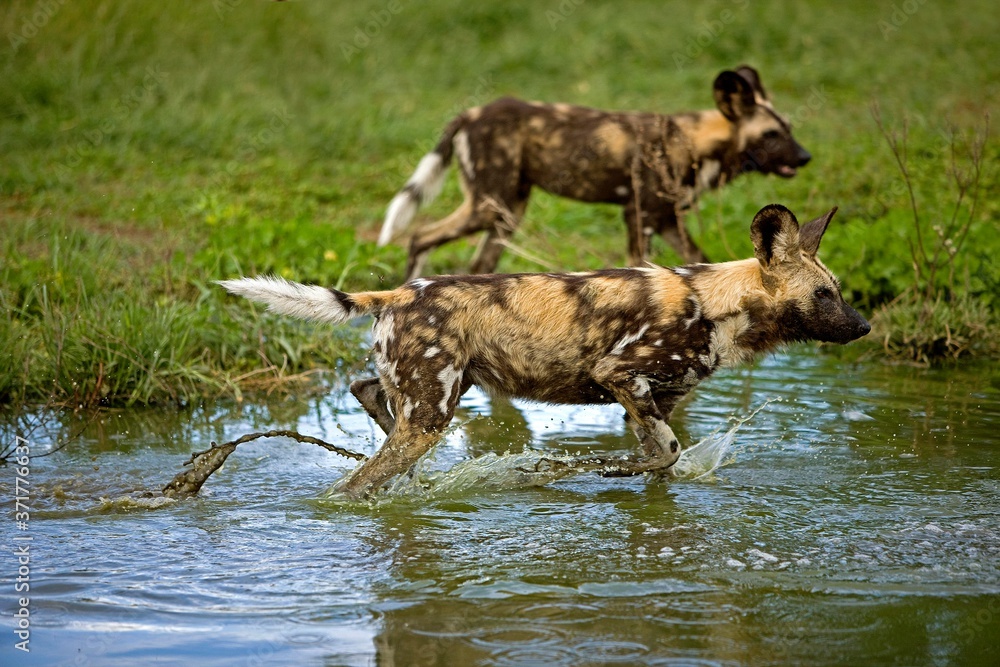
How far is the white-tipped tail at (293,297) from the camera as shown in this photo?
387 cm

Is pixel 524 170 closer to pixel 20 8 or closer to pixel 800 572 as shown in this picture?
pixel 800 572

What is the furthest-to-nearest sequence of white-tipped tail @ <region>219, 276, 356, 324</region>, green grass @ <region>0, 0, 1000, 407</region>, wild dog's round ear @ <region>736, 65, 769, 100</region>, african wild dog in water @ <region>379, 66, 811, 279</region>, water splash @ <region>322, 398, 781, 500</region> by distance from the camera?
wild dog's round ear @ <region>736, 65, 769, 100</region> → african wild dog in water @ <region>379, 66, 811, 279</region> → green grass @ <region>0, 0, 1000, 407</region> → water splash @ <region>322, 398, 781, 500</region> → white-tipped tail @ <region>219, 276, 356, 324</region>

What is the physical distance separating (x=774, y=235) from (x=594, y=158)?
2.97 metres

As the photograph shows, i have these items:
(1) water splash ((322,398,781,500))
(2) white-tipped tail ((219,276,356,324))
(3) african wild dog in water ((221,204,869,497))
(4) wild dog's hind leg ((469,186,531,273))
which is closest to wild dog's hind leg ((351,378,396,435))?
(3) african wild dog in water ((221,204,869,497))

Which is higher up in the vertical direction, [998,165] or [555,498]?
[998,165]

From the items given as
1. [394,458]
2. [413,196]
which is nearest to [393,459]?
[394,458]

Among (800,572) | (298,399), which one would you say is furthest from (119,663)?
(298,399)

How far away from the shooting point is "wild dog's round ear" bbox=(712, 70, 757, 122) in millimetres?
7090

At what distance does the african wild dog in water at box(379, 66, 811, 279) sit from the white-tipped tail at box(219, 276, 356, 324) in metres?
3.13

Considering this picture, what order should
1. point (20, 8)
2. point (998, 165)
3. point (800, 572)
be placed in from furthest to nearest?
point (20, 8)
point (998, 165)
point (800, 572)

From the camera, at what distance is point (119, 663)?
Result: 2980 millimetres

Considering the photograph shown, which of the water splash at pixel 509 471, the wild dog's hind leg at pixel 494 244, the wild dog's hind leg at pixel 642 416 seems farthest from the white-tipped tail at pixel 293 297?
the wild dog's hind leg at pixel 494 244

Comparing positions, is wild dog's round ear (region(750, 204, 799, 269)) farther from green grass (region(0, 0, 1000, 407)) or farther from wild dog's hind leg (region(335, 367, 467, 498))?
green grass (region(0, 0, 1000, 407))

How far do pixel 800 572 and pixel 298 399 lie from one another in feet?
9.71
